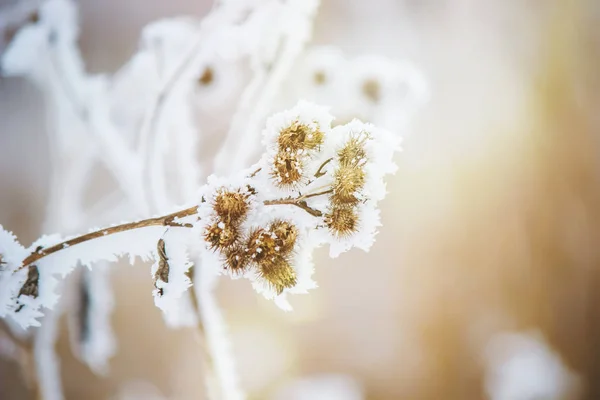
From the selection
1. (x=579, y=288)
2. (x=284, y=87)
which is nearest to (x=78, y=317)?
(x=284, y=87)

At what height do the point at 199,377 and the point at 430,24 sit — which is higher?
the point at 430,24

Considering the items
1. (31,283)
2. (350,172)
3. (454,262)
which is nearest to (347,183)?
(350,172)

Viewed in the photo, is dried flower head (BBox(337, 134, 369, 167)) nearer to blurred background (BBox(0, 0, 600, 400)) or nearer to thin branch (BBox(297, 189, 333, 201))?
thin branch (BBox(297, 189, 333, 201))

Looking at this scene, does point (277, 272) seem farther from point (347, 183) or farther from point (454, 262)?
point (454, 262)

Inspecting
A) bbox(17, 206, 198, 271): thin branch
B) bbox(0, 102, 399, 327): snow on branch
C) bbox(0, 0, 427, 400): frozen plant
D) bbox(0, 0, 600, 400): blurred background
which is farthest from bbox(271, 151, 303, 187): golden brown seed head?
bbox(0, 0, 600, 400): blurred background

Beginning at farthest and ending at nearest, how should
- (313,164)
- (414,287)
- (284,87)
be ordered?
(414,287) → (284,87) → (313,164)

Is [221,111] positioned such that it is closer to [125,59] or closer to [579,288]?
[125,59]

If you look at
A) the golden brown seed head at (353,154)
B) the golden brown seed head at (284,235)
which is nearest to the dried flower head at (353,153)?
the golden brown seed head at (353,154)
